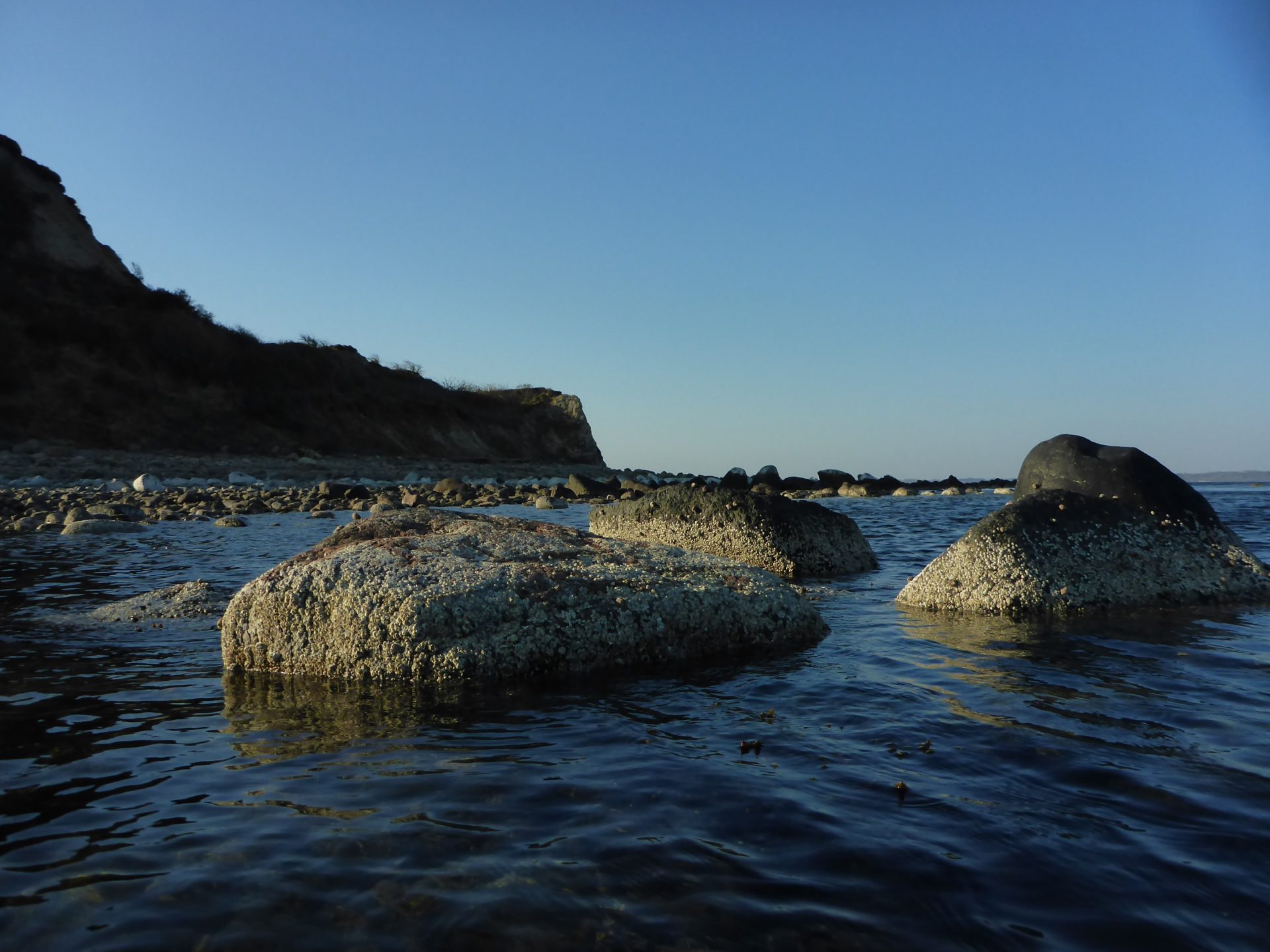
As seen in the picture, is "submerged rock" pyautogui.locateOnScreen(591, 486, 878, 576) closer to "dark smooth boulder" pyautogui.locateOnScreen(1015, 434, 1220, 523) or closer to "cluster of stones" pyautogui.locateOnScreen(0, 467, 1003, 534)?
"cluster of stones" pyautogui.locateOnScreen(0, 467, 1003, 534)

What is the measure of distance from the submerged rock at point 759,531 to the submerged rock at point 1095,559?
7.19 feet

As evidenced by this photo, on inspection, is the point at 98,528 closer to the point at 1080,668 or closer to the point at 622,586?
the point at 622,586

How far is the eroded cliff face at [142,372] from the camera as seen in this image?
28469mm

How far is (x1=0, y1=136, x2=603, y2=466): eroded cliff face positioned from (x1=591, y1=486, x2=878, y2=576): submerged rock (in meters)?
22.6

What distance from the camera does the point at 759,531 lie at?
1005 centimetres

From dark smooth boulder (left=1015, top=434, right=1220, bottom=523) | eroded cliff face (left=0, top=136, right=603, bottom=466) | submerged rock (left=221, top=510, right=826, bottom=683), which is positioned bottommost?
submerged rock (left=221, top=510, right=826, bottom=683)

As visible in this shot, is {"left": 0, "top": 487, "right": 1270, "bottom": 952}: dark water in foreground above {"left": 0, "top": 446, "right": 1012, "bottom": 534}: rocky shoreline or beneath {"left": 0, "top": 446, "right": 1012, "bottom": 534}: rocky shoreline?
beneath

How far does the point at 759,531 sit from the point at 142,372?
29.1 m

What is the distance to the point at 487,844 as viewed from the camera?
107 inches

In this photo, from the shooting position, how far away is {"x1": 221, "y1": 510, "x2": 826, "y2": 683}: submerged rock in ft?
15.9

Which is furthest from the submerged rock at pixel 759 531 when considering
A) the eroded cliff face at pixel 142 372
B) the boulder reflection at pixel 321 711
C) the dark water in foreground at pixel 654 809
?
the eroded cliff face at pixel 142 372

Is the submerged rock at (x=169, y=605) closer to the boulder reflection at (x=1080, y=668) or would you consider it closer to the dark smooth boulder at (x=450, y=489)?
the boulder reflection at (x=1080, y=668)

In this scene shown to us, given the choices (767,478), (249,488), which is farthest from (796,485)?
(249,488)

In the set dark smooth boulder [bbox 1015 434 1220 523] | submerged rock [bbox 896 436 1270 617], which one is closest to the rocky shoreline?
dark smooth boulder [bbox 1015 434 1220 523]
